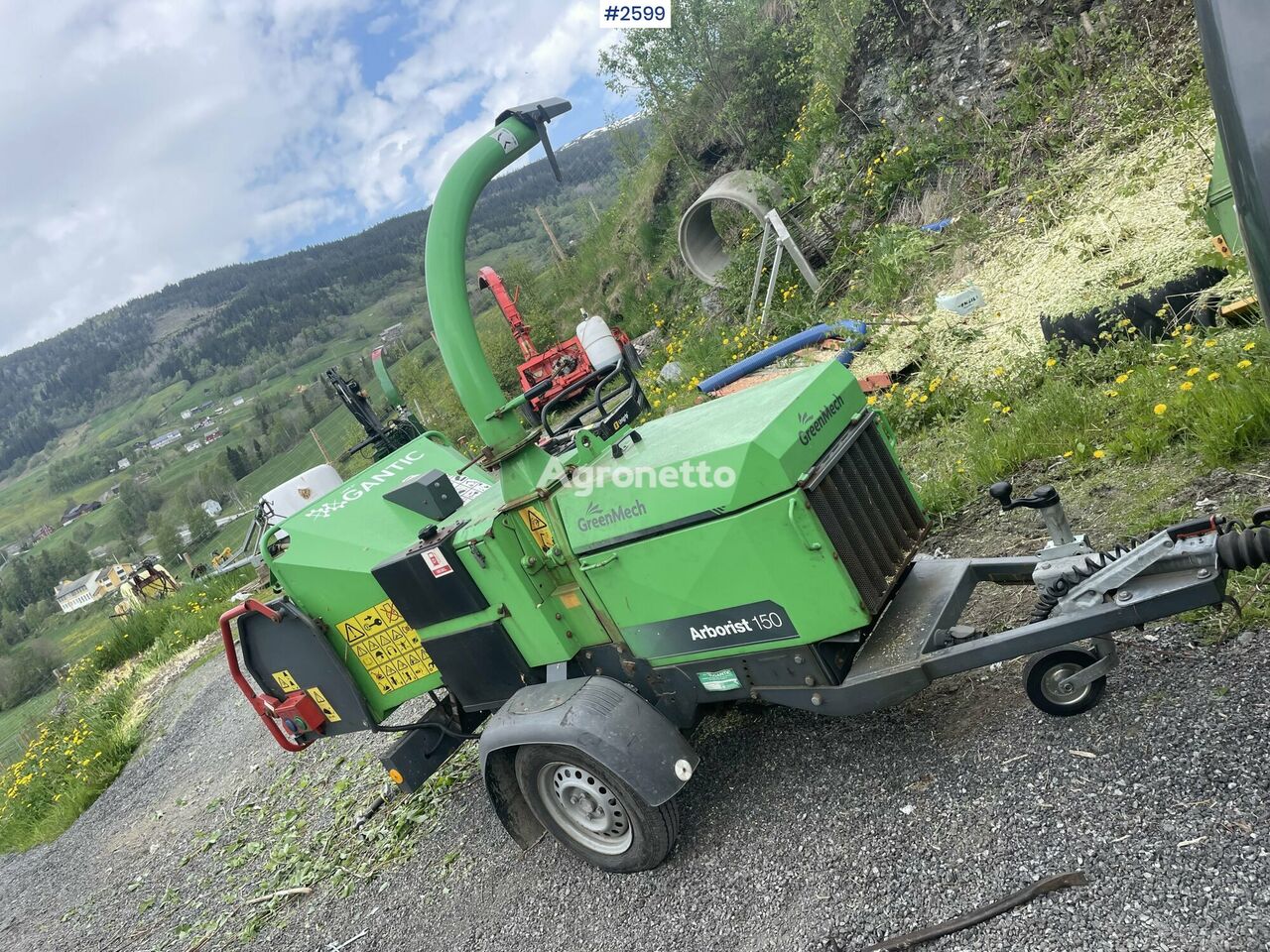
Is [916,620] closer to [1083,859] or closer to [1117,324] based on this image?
[1083,859]

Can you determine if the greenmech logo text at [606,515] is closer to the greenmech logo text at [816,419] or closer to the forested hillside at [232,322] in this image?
the greenmech logo text at [816,419]

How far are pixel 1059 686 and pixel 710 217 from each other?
1407 centimetres

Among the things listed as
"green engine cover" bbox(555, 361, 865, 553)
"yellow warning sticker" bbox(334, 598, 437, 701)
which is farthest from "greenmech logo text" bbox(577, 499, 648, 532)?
"yellow warning sticker" bbox(334, 598, 437, 701)

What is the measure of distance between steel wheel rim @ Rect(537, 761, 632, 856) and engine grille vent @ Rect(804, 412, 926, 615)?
1.43 meters

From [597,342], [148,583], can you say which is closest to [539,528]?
[597,342]

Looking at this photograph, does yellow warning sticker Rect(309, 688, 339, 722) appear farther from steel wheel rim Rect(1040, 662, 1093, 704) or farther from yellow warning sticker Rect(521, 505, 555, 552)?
steel wheel rim Rect(1040, 662, 1093, 704)

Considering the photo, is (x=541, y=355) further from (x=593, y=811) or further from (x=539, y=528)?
(x=593, y=811)

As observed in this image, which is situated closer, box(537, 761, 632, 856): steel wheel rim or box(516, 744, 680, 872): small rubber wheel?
box(516, 744, 680, 872): small rubber wheel

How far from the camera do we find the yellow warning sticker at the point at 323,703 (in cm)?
477

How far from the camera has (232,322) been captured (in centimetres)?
15988

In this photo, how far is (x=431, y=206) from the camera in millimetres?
3600

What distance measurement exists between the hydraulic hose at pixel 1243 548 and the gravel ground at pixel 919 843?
500 mm

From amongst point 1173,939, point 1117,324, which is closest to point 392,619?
point 1173,939

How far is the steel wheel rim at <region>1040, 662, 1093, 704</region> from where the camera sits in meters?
3.09
